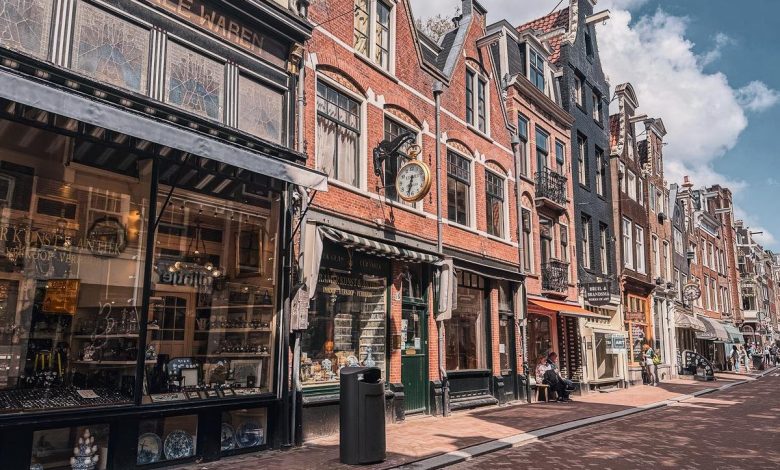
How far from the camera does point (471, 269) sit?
15961 mm

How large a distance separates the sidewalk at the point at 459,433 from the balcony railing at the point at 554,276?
3960mm

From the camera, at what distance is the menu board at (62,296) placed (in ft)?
25.1

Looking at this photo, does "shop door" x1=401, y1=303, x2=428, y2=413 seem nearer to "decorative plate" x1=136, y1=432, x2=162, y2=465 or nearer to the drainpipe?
the drainpipe

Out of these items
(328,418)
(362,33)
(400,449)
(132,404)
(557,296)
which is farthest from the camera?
(557,296)

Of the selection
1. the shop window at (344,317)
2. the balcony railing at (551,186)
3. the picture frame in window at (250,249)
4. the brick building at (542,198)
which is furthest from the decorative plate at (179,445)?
the balcony railing at (551,186)

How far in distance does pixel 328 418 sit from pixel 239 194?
4285mm

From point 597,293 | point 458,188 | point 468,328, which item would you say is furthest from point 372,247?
point 597,293

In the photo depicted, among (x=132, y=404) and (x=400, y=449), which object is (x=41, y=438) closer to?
(x=132, y=404)

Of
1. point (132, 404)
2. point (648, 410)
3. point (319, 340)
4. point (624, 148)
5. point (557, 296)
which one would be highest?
point (624, 148)

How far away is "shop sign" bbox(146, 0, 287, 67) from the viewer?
8.95 meters

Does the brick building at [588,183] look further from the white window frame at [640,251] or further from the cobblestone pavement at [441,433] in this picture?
the cobblestone pavement at [441,433]

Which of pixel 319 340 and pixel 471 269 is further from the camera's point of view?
pixel 471 269

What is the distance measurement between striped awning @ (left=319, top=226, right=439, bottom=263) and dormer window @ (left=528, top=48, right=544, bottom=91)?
1145 cm

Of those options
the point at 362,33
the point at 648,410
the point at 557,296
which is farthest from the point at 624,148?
the point at 362,33
